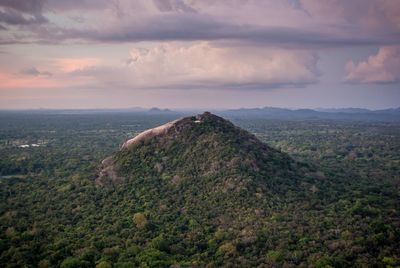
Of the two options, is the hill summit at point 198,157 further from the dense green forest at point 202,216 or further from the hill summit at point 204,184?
the dense green forest at point 202,216

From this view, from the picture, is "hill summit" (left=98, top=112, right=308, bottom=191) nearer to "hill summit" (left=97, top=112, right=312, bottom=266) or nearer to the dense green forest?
"hill summit" (left=97, top=112, right=312, bottom=266)

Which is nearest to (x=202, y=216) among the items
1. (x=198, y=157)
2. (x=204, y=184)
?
(x=204, y=184)

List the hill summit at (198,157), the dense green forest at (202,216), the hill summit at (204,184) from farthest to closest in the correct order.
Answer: the hill summit at (198,157) < the hill summit at (204,184) < the dense green forest at (202,216)

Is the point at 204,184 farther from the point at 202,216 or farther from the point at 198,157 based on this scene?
the point at 202,216

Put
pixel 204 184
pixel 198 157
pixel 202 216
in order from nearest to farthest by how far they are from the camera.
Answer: pixel 202 216 → pixel 204 184 → pixel 198 157

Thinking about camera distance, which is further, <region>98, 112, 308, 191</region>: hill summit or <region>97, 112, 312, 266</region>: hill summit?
<region>98, 112, 308, 191</region>: hill summit

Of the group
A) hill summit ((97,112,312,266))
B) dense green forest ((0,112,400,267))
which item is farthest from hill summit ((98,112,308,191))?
dense green forest ((0,112,400,267))

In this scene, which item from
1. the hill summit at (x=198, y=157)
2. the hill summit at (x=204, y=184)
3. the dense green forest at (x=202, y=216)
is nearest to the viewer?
the dense green forest at (x=202, y=216)

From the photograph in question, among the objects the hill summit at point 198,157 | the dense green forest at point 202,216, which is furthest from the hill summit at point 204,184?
the dense green forest at point 202,216

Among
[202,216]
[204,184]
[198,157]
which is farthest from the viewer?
[198,157]
